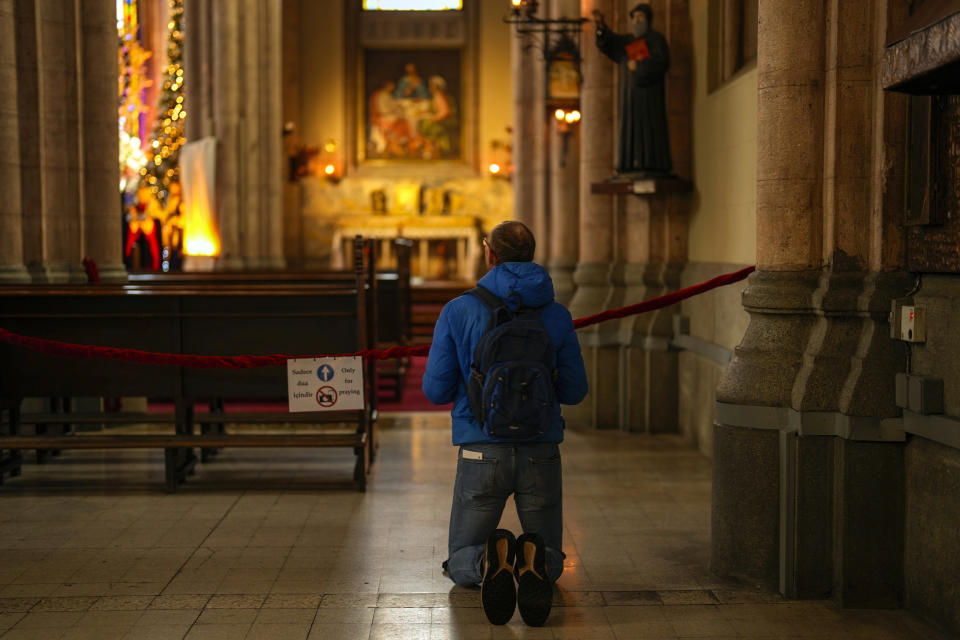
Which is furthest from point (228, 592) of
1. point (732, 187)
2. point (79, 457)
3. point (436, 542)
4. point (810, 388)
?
point (732, 187)

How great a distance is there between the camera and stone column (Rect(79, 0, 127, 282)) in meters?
10.8

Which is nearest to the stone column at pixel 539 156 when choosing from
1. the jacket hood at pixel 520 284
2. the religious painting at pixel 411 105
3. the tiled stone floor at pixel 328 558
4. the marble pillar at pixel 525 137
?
the marble pillar at pixel 525 137

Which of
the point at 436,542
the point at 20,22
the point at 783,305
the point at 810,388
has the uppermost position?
the point at 20,22

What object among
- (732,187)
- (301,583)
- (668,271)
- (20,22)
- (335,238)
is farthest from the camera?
(335,238)

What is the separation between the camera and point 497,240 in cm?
523

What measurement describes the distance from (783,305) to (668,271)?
Result: 5335mm

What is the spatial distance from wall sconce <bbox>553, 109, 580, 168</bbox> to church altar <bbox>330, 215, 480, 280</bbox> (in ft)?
44.7

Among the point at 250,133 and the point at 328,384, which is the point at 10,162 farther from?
the point at 250,133

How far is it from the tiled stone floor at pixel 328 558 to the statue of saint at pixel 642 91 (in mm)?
2806

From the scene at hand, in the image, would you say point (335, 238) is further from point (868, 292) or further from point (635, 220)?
point (868, 292)

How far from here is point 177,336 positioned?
8219mm

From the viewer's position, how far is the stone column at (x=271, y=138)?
20.6m

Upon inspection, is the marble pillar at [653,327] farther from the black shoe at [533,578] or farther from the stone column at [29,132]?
the black shoe at [533,578]

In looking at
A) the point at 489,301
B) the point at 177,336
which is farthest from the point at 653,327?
the point at 489,301
